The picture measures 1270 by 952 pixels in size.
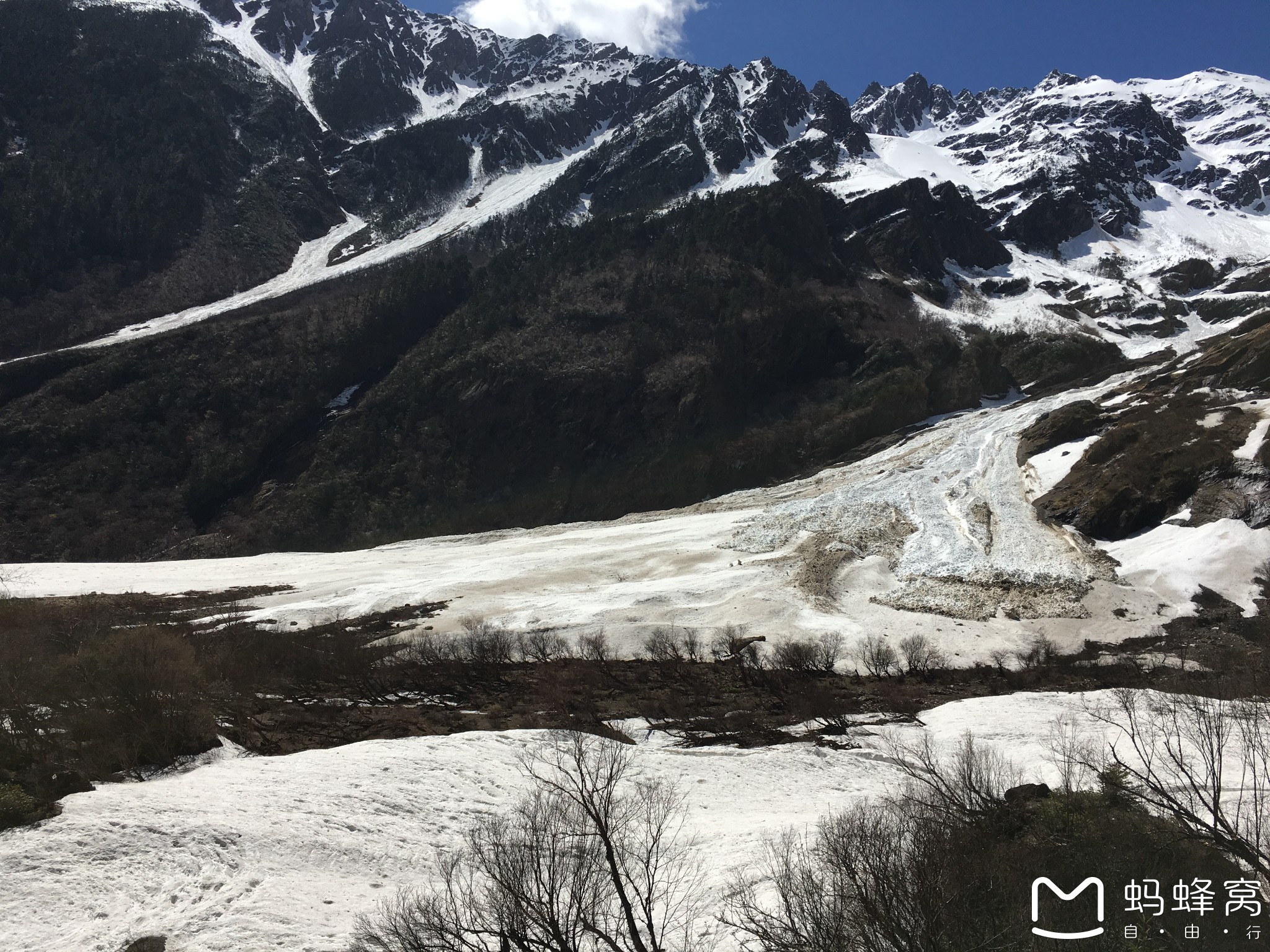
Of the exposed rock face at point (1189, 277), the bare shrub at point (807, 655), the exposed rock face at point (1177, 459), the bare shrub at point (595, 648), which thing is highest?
the exposed rock face at point (1189, 277)

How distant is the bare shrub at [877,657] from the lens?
36219 millimetres

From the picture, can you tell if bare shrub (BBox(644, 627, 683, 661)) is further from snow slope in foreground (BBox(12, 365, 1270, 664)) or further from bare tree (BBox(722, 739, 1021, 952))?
bare tree (BBox(722, 739, 1021, 952))

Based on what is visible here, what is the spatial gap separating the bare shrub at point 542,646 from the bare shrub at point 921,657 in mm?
19891

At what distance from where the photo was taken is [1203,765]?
18875 millimetres

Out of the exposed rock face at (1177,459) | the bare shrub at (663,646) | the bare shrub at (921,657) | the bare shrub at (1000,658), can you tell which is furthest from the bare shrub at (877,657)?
the exposed rock face at (1177,459)

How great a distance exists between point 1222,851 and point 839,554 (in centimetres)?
4009

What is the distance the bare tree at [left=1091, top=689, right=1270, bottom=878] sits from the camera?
40.8ft

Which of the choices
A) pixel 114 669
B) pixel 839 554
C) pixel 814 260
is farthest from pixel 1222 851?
pixel 814 260

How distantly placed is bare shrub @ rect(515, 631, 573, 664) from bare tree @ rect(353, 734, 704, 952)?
19626 mm

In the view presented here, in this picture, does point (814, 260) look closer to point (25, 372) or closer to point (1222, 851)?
point (1222, 851)

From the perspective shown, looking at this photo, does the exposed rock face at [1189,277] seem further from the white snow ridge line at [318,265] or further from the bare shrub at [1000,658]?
the white snow ridge line at [318,265]

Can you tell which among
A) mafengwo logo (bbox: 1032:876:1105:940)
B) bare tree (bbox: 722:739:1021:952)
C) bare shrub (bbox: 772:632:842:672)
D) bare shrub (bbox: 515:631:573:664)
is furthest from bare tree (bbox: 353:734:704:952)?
bare shrub (bbox: 515:631:573:664)

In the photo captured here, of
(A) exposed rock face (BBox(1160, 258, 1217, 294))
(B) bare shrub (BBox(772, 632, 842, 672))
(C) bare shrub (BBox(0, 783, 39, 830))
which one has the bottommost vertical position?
(B) bare shrub (BBox(772, 632, 842, 672))

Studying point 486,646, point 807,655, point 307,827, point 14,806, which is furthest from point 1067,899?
point 486,646
